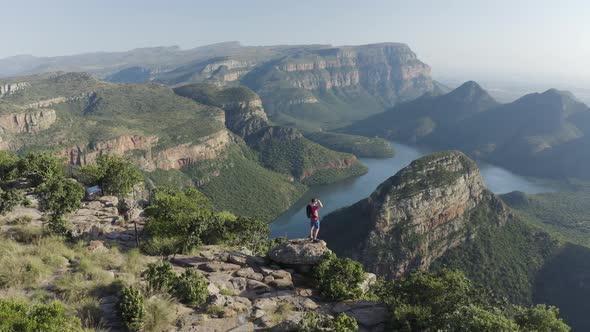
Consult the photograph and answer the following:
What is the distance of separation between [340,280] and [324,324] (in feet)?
19.5

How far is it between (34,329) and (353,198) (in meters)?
180

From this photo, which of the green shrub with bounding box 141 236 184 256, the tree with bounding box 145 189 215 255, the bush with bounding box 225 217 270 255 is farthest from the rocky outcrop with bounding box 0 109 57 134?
the green shrub with bounding box 141 236 184 256

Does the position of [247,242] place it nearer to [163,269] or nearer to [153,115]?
[163,269]

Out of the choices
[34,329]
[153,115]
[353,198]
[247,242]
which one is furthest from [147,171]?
[34,329]

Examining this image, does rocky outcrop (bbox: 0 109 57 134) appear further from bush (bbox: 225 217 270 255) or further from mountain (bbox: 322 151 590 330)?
bush (bbox: 225 217 270 255)

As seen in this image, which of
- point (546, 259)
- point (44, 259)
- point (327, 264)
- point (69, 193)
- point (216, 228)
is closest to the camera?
point (44, 259)

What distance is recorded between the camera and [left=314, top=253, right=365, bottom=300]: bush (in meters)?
21.0

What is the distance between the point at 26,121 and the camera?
138 m

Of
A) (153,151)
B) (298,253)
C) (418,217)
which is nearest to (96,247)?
(298,253)

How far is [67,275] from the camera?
17.9 m

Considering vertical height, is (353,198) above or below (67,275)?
below

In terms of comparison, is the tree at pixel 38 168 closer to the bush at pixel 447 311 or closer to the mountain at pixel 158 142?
the bush at pixel 447 311

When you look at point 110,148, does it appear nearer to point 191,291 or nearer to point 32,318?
point 191,291

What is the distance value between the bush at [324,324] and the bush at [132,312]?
6780 mm
